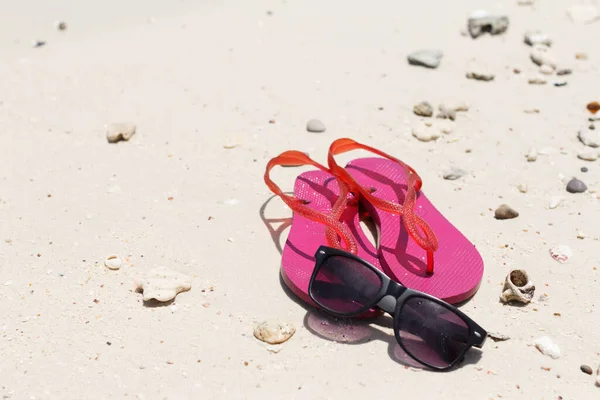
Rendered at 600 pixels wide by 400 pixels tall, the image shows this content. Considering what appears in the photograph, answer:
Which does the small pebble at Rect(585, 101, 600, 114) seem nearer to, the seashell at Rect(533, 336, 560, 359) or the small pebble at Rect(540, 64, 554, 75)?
the small pebble at Rect(540, 64, 554, 75)

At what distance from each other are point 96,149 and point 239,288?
46.1 inches

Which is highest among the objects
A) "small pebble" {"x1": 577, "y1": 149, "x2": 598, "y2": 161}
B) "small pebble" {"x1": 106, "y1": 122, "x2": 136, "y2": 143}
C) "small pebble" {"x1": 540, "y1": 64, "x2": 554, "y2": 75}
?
"small pebble" {"x1": 540, "y1": 64, "x2": 554, "y2": 75}

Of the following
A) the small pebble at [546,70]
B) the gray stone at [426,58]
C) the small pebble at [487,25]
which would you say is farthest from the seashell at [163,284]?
the small pebble at [487,25]

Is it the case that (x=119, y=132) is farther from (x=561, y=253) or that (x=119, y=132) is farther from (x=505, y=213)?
(x=561, y=253)

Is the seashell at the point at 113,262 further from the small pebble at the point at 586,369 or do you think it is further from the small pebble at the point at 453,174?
the small pebble at the point at 586,369

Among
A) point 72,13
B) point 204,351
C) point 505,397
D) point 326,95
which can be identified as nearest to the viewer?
point 505,397

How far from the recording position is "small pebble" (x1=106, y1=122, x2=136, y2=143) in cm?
310

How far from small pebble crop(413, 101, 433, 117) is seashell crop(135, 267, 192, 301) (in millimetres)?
1518

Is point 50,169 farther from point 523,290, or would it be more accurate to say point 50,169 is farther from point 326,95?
point 523,290

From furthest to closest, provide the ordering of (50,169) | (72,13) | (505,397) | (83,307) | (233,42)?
(72,13)
(233,42)
(50,169)
(83,307)
(505,397)

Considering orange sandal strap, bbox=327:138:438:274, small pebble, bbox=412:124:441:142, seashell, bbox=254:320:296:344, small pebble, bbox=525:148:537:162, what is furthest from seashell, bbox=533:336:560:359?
small pebble, bbox=412:124:441:142

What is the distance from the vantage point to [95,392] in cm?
191

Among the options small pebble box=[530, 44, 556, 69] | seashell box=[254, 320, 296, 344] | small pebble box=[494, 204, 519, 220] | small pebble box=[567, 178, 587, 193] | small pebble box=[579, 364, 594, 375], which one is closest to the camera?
small pebble box=[579, 364, 594, 375]

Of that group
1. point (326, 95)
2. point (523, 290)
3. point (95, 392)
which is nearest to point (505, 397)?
point (523, 290)
